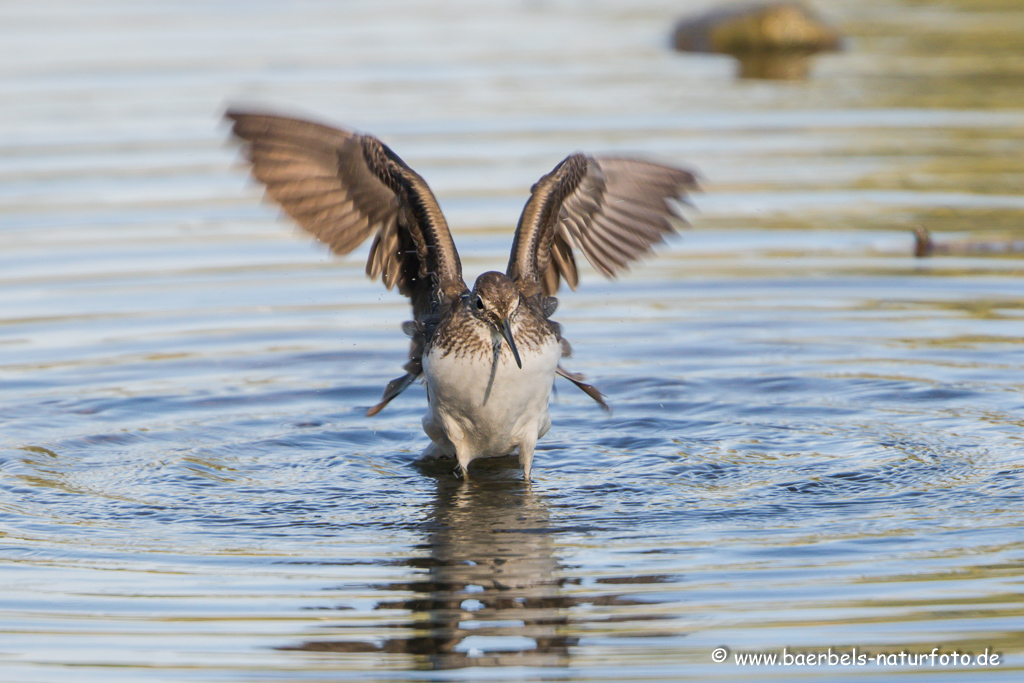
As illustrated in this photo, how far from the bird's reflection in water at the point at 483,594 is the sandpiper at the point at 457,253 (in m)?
0.47

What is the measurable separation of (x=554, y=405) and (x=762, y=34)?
11.1 meters

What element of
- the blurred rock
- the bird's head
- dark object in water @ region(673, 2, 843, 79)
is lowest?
the blurred rock

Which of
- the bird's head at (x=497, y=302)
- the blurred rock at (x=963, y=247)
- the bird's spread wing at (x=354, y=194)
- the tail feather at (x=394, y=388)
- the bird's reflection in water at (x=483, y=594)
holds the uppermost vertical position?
the bird's spread wing at (x=354, y=194)

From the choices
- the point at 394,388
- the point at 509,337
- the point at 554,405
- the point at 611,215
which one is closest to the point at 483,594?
the point at 509,337

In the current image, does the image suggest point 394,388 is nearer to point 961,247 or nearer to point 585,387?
point 585,387

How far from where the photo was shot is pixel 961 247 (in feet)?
35.7

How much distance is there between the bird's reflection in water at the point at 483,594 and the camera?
17.3 ft

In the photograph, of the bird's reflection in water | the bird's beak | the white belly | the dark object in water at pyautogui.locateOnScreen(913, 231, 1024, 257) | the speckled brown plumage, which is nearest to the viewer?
the bird's reflection in water

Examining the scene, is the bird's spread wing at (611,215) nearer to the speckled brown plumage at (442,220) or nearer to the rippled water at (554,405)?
the speckled brown plumage at (442,220)

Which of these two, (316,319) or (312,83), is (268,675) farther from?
(312,83)

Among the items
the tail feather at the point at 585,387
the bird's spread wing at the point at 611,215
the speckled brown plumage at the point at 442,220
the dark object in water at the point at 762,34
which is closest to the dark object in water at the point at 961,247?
the bird's spread wing at the point at 611,215

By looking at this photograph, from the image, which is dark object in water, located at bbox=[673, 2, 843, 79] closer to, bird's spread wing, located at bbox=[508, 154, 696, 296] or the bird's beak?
bird's spread wing, located at bbox=[508, 154, 696, 296]

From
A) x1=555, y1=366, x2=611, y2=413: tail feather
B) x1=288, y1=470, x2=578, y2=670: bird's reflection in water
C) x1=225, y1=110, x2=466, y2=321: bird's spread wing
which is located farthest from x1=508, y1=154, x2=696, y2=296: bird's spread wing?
x1=288, y1=470, x2=578, y2=670: bird's reflection in water

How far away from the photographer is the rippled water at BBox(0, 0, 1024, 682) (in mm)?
5469
